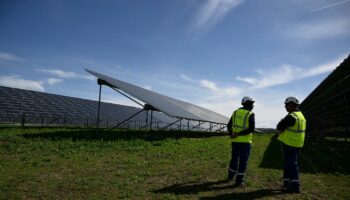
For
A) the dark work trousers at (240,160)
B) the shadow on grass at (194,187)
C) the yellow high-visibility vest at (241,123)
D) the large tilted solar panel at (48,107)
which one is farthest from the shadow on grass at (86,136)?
the large tilted solar panel at (48,107)

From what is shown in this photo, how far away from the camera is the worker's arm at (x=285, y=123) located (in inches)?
286

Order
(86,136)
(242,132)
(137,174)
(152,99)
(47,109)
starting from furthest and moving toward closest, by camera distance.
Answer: (47,109) → (152,99) → (86,136) → (137,174) → (242,132)

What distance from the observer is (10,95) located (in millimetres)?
34500

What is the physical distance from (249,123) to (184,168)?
9.22 feet

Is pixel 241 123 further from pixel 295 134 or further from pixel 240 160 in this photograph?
pixel 295 134

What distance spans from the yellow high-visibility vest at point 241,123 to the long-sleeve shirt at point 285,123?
33.3 inches

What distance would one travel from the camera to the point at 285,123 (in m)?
7.29

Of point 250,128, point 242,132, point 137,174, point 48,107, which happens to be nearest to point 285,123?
point 250,128

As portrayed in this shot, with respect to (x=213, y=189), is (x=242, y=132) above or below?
above

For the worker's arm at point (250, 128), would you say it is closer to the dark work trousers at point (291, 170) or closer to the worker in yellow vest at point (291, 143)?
the worker in yellow vest at point (291, 143)

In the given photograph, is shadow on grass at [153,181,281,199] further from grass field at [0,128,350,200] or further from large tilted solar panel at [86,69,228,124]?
large tilted solar panel at [86,69,228,124]

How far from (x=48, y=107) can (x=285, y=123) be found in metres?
35.9

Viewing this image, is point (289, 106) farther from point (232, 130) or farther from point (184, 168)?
point (184, 168)

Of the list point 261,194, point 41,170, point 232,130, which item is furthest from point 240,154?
point 41,170
